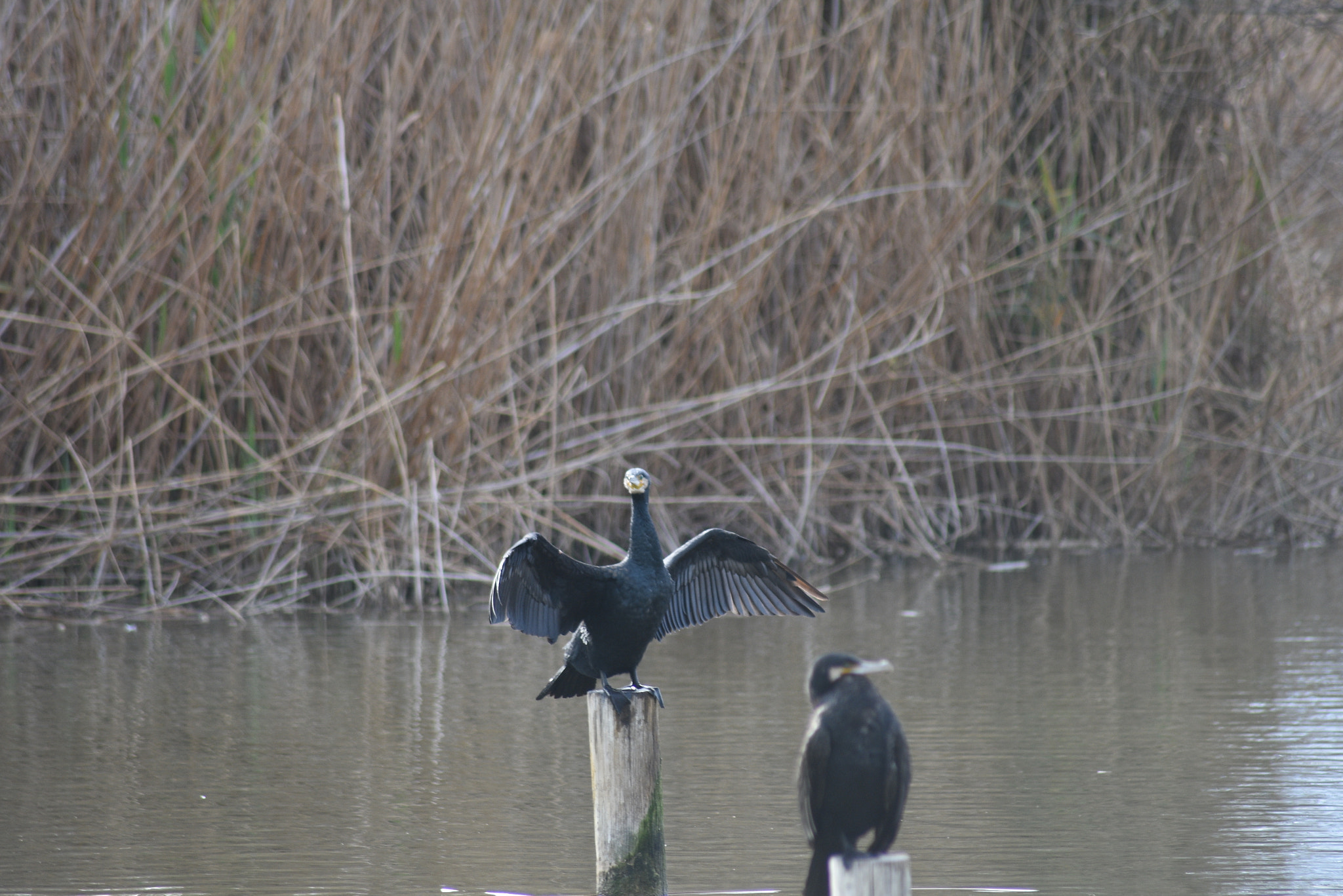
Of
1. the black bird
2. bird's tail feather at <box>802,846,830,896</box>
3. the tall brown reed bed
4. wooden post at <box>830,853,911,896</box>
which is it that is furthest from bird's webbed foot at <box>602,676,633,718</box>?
the tall brown reed bed

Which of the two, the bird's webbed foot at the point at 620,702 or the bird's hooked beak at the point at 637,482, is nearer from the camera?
the bird's webbed foot at the point at 620,702

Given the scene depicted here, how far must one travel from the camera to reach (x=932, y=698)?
550 centimetres

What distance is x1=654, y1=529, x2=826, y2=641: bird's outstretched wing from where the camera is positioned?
392cm

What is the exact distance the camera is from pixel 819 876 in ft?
9.94

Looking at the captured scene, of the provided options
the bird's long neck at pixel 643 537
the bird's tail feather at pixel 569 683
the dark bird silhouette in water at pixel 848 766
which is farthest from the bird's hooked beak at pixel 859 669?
the bird's tail feather at pixel 569 683

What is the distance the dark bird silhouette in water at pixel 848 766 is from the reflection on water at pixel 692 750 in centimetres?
60

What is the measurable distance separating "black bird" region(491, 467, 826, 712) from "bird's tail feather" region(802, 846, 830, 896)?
516 mm

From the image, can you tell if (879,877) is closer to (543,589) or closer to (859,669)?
(859,669)

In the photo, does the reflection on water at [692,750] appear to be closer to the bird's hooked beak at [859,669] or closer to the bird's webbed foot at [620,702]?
the bird's webbed foot at [620,702]

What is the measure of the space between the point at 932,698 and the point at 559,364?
3061mm

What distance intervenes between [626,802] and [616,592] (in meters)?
0.45

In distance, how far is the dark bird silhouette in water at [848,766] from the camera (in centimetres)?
296

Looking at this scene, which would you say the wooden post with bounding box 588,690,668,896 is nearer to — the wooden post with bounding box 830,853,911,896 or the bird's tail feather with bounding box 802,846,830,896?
the bird's tail feather with bounding box 802,846,830,896

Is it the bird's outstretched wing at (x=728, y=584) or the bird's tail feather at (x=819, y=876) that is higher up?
the bird's outstretched wing at (x=728, y=584)
